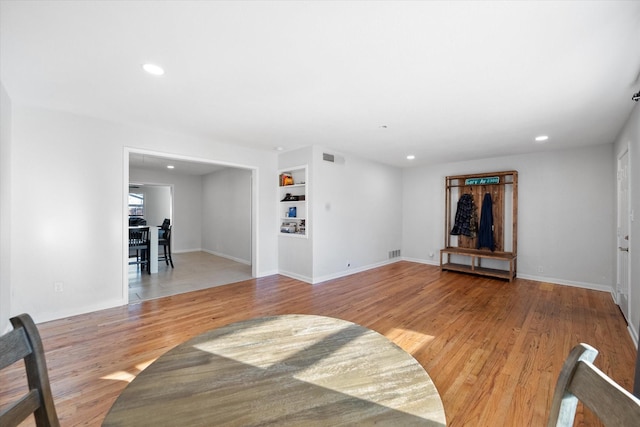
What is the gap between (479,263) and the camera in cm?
570

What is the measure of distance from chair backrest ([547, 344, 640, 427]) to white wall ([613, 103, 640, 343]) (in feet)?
9.99

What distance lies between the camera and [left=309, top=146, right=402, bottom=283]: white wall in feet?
16.0

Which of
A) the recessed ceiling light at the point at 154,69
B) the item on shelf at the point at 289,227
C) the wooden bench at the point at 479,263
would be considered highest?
the recessed ceiling light at the point at 154,69

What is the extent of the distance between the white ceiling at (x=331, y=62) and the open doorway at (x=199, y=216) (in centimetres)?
250

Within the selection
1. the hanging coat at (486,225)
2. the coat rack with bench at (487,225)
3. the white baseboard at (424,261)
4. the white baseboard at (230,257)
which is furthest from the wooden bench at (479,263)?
the white baseboard at (230,257)

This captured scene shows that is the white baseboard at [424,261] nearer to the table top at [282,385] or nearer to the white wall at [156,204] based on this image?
the table top at [282,385]

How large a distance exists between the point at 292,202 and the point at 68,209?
10.6 ft

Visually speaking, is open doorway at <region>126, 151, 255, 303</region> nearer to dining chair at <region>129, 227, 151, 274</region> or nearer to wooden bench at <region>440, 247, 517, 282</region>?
dining chair at <region>129, 227, 151, 274</region>

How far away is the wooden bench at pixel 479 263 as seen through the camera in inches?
196

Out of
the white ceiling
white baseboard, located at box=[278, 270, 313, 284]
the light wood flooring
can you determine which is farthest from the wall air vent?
the light wood flooring

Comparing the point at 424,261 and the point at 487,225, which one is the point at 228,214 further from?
the point at 487,225

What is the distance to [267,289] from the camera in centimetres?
441

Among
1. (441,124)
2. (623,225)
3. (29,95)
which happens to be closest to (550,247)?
(623,225)

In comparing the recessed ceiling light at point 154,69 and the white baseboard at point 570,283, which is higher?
the recessed ceiling light at point 154,69
